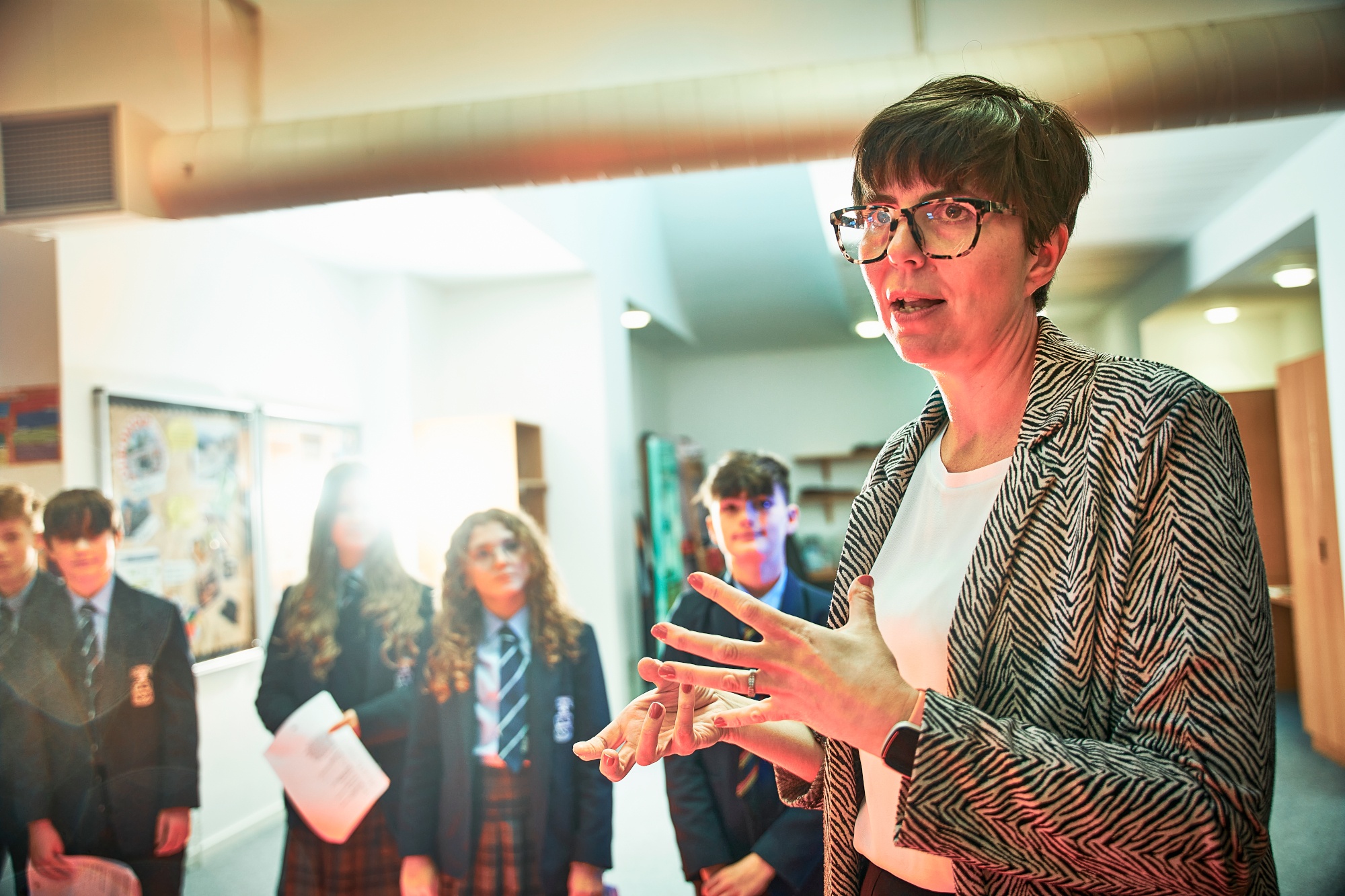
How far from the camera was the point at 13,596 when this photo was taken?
2652 millimetres

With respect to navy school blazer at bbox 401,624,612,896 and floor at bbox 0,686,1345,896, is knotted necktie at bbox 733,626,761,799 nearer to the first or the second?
navy school blazer at bbox 401,624,612,896

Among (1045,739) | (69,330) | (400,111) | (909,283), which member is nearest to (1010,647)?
(1045,739)

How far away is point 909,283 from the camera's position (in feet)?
3.00

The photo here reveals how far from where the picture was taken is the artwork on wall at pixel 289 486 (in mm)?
4227

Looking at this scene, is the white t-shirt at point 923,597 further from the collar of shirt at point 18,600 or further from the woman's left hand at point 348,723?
the collar of shirt at point 18,600

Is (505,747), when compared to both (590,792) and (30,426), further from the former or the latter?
(30,426)

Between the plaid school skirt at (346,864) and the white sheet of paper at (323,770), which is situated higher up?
the white sheet of paper at (323,770)

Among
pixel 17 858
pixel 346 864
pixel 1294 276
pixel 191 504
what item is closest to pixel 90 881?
Result: pixel 17 858

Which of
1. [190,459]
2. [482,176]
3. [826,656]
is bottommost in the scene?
[826,656]

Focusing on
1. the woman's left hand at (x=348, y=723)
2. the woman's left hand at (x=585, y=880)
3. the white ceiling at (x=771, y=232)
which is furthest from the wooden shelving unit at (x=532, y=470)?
the woman's left hand at (x=585, y=880)

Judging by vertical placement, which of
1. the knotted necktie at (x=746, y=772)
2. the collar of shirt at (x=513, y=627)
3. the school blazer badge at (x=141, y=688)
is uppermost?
the collar of shirt at (x=513, y=627)

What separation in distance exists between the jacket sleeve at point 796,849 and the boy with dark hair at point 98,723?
6.14 ft

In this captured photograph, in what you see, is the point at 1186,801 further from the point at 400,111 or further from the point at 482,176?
the point at 400,111

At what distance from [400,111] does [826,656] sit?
252cm
